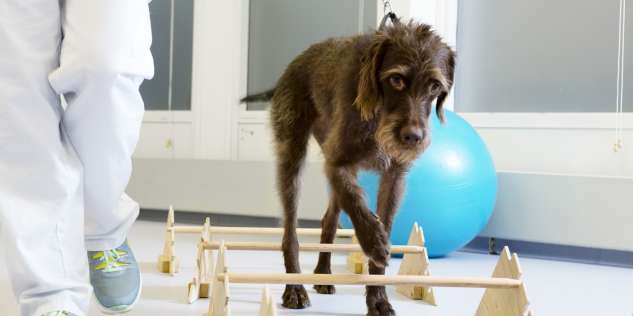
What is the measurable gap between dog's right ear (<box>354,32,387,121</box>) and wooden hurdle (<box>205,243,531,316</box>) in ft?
1.45

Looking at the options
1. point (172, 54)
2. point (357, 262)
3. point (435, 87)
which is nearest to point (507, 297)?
point (435, 87)

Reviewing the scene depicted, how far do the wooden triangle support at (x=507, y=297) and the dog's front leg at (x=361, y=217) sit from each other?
0.31 metres

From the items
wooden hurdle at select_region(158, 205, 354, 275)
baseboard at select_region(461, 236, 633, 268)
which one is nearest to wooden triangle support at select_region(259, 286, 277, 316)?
wooden hurdle at select_region(158, 205, 354, 275)

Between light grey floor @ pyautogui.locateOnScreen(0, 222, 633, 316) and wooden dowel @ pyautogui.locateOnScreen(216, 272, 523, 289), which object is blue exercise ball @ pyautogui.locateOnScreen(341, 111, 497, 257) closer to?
light grey floor @ pyautogui.locateOnScreen(0, 222, 633, 316)

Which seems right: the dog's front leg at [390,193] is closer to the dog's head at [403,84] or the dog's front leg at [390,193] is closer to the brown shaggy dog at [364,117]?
the brown shaggy dog at [364,117]

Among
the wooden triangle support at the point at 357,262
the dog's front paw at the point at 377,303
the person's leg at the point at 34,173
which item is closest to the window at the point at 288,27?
the wooden triangle support at the point at 357,262

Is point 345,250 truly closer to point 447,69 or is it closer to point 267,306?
point 447,69

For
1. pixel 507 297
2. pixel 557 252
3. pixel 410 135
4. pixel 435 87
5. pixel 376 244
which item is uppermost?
pixel 435 87

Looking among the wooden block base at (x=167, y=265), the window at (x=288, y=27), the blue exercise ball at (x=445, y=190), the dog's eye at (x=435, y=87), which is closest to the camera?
the dog's eye at (x=435, y=87)

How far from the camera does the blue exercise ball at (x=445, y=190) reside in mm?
3205

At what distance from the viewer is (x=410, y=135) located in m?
1.73

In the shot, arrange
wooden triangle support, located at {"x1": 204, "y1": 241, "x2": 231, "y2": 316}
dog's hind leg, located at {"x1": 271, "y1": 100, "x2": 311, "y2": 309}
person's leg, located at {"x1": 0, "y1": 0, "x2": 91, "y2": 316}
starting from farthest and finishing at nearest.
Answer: dog's hind leg, located at {"x1": 271, "y1": 100, "x2": 311, "y2": 309}
wooden triangle support, located at {"x1": 204, "y1": 241, "x2": 231, "y2": 316}
person's leg, located at {"x1": 0, "y1": 0, "x2": 91, "y2": 316}

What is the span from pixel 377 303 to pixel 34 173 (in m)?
1.04

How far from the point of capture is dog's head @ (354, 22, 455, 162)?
69.6 inches
